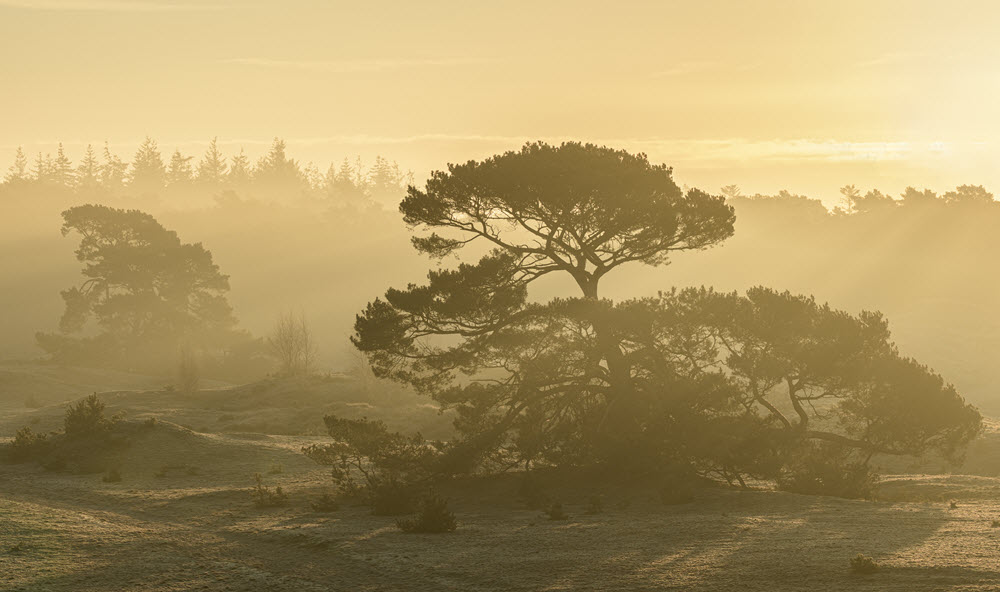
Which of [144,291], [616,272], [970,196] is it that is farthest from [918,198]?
[144,291]

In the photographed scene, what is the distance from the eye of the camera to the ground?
14.3m

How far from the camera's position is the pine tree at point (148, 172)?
179 m

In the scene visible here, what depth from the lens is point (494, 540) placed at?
18.3 metres

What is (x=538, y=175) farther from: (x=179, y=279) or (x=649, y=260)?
(x=179, y=279)

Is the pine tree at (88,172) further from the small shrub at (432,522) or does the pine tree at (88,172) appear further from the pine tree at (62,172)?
the small shrub at (432,522)

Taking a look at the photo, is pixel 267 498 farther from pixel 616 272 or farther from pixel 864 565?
pixel 616 272

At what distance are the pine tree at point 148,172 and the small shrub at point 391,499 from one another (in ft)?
556

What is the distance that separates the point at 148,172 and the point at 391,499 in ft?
580

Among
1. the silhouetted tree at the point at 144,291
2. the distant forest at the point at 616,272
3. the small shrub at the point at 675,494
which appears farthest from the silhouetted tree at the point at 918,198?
the small shrub at the point at 675,494

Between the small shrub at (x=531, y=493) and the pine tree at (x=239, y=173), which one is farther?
the pine tree at (x=239, y=173)

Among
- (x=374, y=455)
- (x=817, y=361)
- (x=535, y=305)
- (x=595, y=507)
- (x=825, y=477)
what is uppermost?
(x=535, y=305)

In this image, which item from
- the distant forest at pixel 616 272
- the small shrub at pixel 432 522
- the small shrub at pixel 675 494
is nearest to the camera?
the small shrub at pixel 432 522

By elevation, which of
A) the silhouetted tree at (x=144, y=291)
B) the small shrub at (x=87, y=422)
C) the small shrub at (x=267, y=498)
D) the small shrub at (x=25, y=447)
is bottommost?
the small shrub at (x=267, y=498)

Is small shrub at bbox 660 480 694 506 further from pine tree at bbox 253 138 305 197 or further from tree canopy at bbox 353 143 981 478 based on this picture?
pine tree at bbox 253 138 305 197
